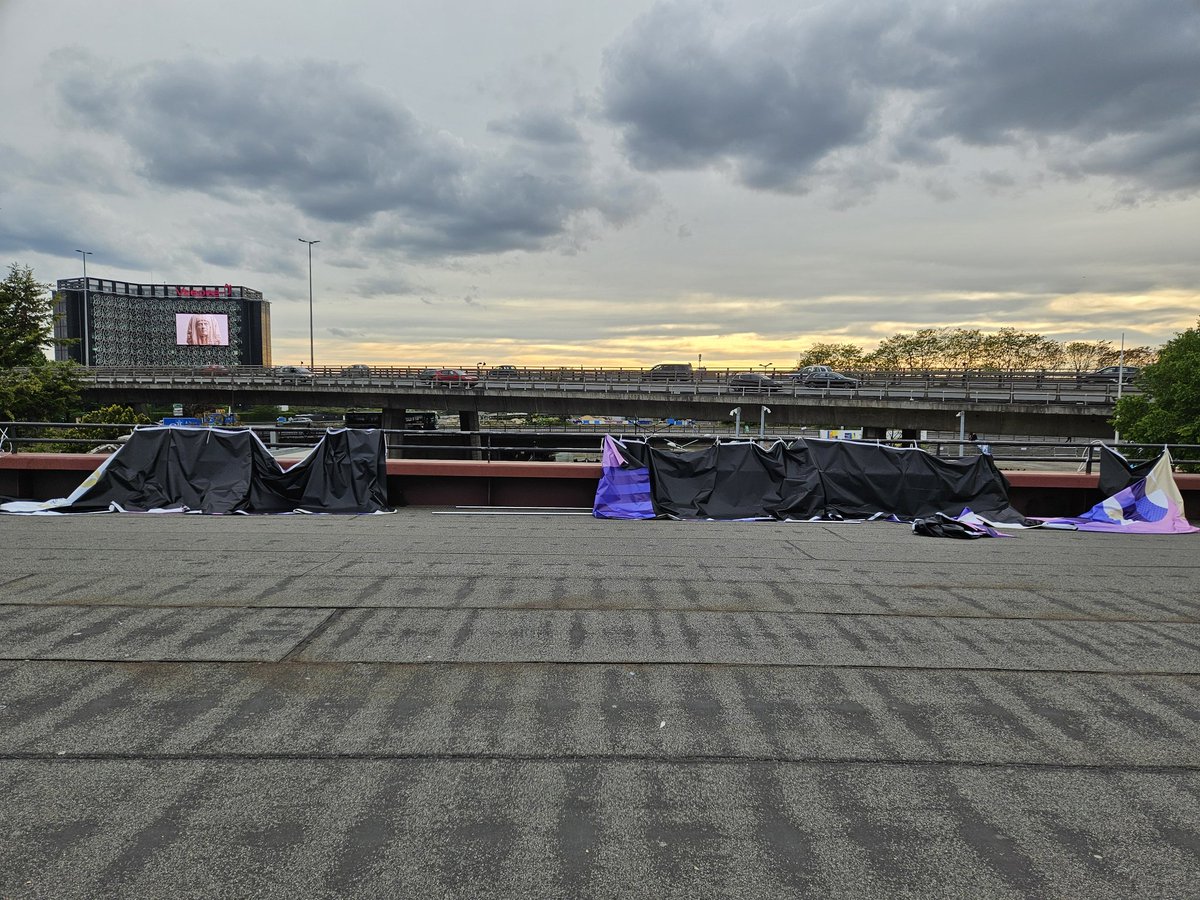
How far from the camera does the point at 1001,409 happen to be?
37.0 m

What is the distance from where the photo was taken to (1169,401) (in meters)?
28.8

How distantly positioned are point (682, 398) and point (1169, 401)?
24139 millimetres

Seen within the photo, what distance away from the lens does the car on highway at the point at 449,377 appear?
51.2 metres

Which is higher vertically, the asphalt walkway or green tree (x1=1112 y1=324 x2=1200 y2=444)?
green tree (x1=1112 y1=324 x2=1200 y2=444)

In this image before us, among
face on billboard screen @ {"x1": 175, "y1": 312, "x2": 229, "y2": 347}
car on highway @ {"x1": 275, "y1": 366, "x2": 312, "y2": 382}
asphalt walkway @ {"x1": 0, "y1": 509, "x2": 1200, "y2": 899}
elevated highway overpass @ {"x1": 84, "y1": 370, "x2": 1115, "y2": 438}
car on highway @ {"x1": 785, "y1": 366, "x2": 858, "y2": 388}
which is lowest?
asphalt walkway @ {"x1": 0, "y1": 509, "x2": 1200, "y2": 899}

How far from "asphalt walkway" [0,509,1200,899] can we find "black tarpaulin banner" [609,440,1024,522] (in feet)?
14.7

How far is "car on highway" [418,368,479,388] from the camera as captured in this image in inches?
2016

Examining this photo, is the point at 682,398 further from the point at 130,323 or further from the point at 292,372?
the point at 130,323

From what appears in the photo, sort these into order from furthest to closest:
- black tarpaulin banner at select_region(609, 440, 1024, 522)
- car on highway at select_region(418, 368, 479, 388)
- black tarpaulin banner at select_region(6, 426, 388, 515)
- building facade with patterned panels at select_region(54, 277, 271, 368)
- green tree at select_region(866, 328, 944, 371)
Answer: building facade with patterned panels at select_region(54, 277, 271, 368) → green tree at select_region(866, 328, 944, 371) → car on highway at select_region(418, 368, 479, 388) → black tarpaulin banner at select_region(609, 440, 1024, 522) → black tarpaulin banner at select_region(6, 426, 388, 515)

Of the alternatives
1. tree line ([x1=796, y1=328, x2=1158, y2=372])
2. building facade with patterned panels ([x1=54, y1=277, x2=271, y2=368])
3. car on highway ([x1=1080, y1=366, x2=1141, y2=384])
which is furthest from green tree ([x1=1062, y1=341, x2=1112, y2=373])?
building facade with patterned panels ([x1=54, y1=277, x2=271, y2=368])

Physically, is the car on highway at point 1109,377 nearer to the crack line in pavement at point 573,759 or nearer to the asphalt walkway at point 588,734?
the asphalt walkway at point 588,734

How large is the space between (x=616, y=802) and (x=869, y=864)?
115 cm

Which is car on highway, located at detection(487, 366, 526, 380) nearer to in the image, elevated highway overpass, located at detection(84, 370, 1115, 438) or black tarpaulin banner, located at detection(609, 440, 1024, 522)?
elevated highway overpass, located at detection(84, 370, 1115, 438)

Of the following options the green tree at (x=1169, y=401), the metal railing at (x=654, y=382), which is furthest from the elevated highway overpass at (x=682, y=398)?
the green tree at (x=1169, y=401)
